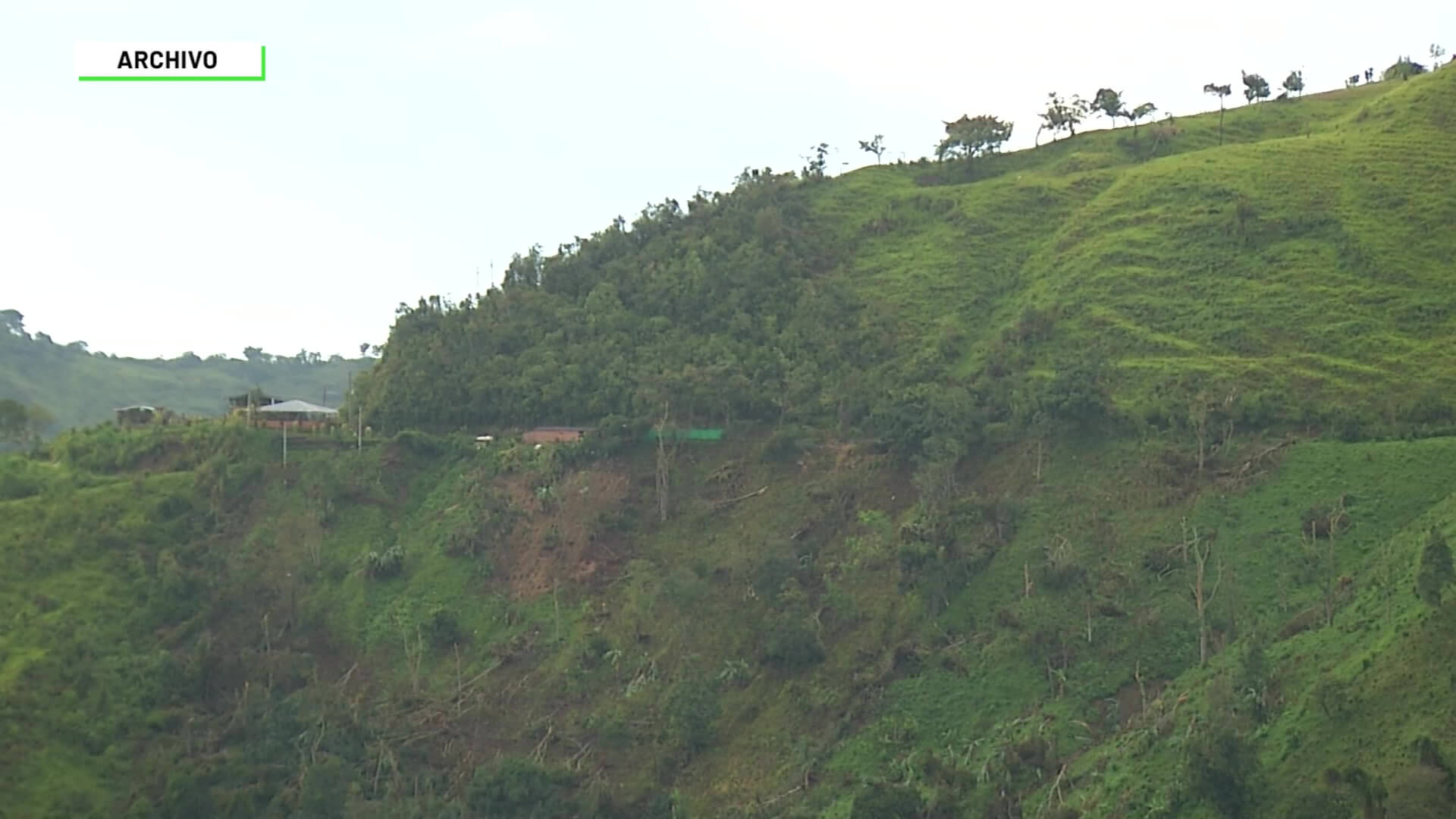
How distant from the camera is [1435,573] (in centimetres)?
2692

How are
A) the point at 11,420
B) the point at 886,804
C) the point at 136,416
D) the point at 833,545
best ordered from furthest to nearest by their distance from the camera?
the point at 11,420
the point at 136,416
the point at 833,545
the point at 886,804

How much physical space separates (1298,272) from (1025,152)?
26.8 m

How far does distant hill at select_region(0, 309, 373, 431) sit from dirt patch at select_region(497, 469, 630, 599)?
5101 cm

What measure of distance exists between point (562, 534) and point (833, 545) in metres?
9.51

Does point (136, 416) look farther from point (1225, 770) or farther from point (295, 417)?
point (1225, 770)

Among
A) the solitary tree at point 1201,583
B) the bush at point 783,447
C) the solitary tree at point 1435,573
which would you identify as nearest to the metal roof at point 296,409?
the bush at point 783,447

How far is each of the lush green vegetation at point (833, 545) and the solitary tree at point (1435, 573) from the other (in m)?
0.11

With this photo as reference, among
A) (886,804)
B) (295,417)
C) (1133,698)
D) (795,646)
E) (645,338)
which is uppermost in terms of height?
(645,338)

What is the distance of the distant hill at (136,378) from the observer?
94875 mm

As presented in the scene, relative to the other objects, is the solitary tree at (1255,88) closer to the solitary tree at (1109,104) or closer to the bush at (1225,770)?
the solitary tree at (1109,104)

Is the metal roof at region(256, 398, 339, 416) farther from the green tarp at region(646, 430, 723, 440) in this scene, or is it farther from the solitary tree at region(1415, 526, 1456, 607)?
the solitary tree at region(1415, 526, 1456, 607)

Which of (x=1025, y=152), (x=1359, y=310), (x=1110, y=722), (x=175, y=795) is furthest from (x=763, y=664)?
(x=1025, y=152)

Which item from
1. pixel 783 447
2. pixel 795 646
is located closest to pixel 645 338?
pixel 783 447

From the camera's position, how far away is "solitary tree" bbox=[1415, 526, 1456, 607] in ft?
88.2
